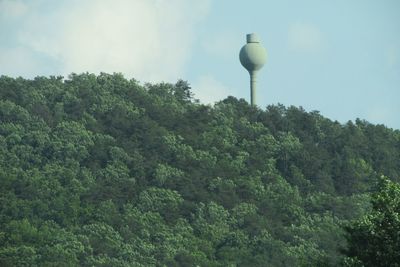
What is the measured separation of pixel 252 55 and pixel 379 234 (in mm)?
97159

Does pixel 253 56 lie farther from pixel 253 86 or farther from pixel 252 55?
pixel 253 86

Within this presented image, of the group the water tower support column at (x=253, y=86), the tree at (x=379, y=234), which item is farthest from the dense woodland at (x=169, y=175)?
the tree at (x=379, y=234)

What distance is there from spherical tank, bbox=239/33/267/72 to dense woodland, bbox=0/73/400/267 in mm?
7779

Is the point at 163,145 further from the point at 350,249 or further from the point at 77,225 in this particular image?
the point at 350,249

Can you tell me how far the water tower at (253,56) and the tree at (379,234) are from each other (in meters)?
95.2

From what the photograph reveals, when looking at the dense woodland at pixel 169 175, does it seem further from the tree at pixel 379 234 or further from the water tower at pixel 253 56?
the tree at pixel 379 234

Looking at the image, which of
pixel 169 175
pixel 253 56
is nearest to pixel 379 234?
pixel 169 175

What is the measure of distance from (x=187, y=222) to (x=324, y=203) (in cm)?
1394

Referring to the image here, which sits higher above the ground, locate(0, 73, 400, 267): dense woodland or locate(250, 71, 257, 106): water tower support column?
locate(250, 71, 257, 106): water tower support column

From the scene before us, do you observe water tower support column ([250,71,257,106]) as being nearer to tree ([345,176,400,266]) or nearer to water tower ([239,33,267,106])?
water tower ([239,33,267,106])

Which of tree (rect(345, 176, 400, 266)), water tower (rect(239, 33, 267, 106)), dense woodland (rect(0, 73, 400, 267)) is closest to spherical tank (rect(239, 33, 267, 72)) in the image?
water tower (rect(239, 33, 267, 106))

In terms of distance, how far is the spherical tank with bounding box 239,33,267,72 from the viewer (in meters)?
140

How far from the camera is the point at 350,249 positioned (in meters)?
45.2

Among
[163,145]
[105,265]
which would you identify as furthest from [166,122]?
[105,265]
